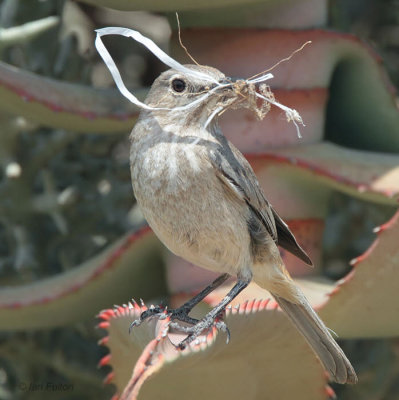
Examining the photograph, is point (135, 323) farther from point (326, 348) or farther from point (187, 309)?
point (326, 348)

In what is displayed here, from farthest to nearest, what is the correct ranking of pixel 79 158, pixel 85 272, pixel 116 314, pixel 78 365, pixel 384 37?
pixel 384 37 → pixel 79 158 → pixel 78 365 → pixel 85 272 → pixel 116 314

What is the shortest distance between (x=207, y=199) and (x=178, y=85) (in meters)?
0.28

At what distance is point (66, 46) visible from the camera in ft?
9.31

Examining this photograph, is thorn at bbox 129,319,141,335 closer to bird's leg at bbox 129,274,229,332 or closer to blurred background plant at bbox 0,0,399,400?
bird's leg at bbox 129,274,229,332

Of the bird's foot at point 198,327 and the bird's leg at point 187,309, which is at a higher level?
the bird's foot at point 198,327

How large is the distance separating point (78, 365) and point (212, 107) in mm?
1171

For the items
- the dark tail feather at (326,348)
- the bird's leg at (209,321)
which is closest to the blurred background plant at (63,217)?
the dark tail feather at (326,348)

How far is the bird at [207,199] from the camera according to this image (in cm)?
188

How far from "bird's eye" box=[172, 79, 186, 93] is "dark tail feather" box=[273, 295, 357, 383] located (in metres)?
0.56

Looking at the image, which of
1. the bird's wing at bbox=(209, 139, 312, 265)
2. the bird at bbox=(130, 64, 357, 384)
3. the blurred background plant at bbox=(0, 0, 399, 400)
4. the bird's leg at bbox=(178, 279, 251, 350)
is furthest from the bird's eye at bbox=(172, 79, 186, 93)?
the blurred background plant at bbox=(0, 0, 399, 400)

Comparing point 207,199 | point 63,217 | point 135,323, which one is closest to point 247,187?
point 207,199

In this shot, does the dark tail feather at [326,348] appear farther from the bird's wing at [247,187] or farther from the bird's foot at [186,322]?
the bird's foot at [186,322]

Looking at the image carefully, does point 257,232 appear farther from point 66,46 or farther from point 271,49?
point 66,46

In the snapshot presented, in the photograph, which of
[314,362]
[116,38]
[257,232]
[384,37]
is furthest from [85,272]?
[384,37]
